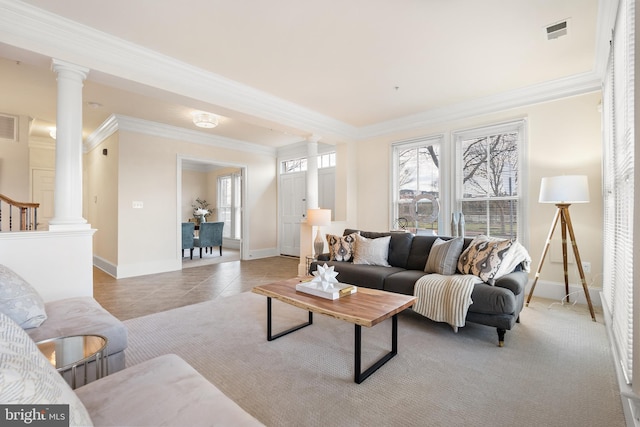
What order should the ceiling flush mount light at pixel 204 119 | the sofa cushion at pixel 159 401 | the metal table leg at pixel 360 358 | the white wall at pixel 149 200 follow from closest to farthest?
the sofa cushion at pixel 159 401, the metal table leg at pixel 360 358, the ceiling flush mount light at pixel 204 119, the white wall at pixel 149 200

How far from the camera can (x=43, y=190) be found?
6.52 m

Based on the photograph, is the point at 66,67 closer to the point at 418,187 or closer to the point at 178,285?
the point at 178,285

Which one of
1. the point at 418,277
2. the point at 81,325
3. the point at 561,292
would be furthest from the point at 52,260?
the point at 561,292

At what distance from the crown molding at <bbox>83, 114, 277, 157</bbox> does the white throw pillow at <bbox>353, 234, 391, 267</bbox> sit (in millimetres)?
4176

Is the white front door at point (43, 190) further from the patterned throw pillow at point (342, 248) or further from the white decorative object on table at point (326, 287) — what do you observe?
the white decorative object on table at point (326, 287)

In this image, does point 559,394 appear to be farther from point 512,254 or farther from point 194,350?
point 194,350

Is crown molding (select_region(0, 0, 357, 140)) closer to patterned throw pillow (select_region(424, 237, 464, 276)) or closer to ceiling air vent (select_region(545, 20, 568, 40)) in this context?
patterned throw pillow (select_region(424, 237, 464, 276))

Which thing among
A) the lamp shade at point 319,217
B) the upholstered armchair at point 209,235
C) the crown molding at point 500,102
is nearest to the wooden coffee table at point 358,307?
the lamp shade at point 319,217

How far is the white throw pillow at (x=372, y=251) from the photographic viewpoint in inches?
144

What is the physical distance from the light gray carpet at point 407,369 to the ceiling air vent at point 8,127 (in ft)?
14.6

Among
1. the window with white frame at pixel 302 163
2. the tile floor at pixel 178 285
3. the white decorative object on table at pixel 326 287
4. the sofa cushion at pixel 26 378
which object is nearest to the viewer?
the sofa cushion at pixel 26 378

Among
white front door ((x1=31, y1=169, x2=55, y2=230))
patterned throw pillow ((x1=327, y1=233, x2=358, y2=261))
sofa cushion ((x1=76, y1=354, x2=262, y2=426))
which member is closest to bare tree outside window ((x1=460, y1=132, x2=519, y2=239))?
patterned throw pillow ((x1=327, y1=233, x2=358, y2=261))

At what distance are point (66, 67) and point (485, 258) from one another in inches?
166

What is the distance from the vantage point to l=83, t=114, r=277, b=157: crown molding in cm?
516
